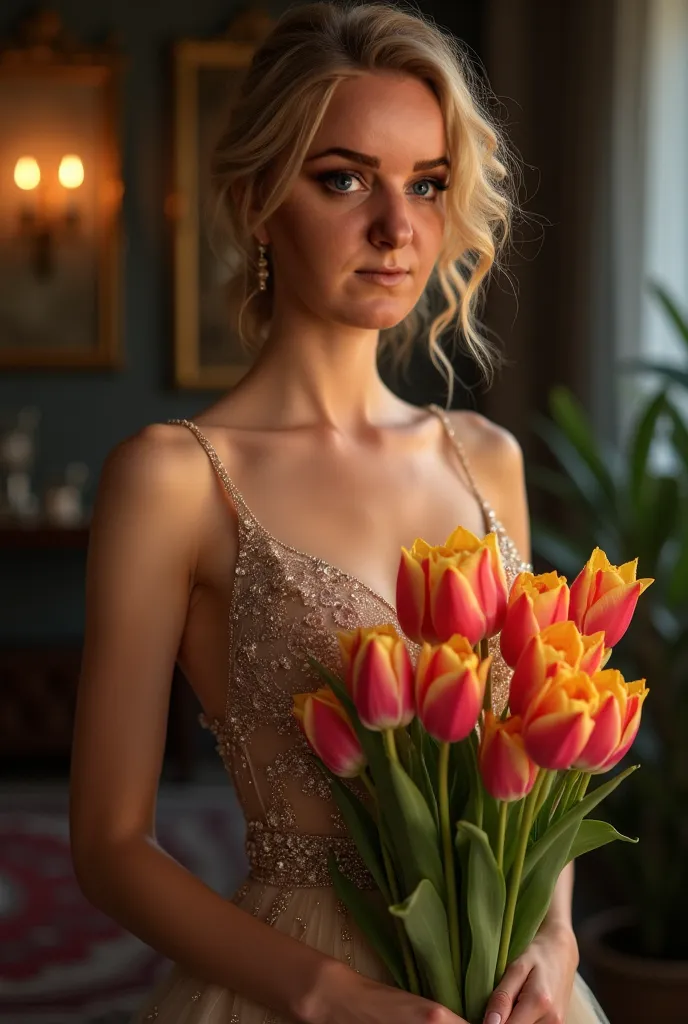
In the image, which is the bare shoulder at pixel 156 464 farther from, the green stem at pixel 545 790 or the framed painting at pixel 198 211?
the framed painting at pixel 198 211

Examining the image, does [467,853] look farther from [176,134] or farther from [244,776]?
[176,134]

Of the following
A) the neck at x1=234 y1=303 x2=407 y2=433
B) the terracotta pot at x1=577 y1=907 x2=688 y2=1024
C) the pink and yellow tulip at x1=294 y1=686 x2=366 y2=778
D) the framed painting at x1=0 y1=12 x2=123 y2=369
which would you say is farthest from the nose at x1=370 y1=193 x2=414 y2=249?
the framed painting at x1=0 y1=12 x2=123 y2=369

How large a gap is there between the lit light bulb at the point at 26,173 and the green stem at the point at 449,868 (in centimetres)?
501

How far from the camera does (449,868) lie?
106cm

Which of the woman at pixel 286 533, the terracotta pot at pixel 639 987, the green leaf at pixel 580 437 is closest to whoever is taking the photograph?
the woman at pixel 286 533

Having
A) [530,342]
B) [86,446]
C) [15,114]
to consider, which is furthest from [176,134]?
[530,342]

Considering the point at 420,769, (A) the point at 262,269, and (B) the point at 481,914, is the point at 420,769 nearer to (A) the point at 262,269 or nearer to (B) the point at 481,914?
(B) the point at 481,914

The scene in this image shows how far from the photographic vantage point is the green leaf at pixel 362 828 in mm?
1142

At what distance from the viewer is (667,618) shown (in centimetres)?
304

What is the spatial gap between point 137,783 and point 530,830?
387 millimetres

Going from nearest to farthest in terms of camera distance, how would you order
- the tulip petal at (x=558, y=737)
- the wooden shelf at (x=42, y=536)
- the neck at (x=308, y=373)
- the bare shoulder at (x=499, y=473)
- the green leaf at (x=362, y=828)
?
the tulip petal at (x=558, y=737)
the green leaf at (x=362, y=828)
the neck at (x=308, y=373)
the bare shoulder at (x=499, y=473)
the wooden shelf at (x=42, y=536)

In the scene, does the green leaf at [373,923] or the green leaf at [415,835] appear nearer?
the green leaf at [415,835]

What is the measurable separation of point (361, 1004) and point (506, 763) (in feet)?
1.00

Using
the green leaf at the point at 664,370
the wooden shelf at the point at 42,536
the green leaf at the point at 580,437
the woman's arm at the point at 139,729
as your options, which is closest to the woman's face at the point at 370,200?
the woman's arm at the point at 139,729
